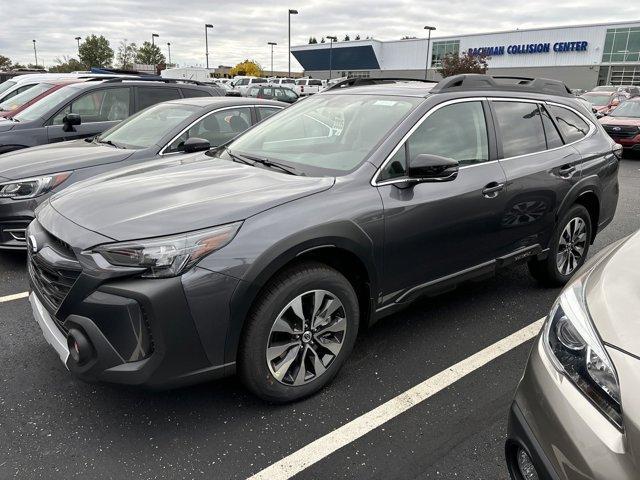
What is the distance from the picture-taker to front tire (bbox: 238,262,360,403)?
2.53 m

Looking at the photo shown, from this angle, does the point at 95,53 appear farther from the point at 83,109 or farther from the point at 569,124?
the point at 569,124

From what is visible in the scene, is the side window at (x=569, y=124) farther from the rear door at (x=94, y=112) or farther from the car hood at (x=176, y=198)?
the rear door at (x=94, y=112)

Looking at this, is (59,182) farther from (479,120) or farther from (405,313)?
(479,120)

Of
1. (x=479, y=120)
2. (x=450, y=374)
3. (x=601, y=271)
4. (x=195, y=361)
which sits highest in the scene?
(x=479, y=120)

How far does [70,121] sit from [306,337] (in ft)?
17.0

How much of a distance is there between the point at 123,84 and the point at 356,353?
18.9 feet

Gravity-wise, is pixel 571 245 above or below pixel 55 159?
below

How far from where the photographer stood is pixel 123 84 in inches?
288

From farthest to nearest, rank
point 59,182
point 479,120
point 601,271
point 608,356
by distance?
point 59,182 < point 479,120 < point 601,271 < point 608,356

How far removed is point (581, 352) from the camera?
66.2 inches

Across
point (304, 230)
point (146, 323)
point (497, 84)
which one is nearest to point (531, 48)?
point (497, 84)

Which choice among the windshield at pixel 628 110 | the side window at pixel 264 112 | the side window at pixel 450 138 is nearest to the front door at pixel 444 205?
the side window at pixel 450 138

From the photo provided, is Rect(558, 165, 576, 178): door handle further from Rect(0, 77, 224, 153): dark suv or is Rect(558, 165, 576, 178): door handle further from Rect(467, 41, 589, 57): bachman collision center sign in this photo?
Rect(467, 41, 589, 57): bachman collision center sign

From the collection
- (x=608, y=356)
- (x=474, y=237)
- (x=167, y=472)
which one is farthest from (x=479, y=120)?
(x=167, y=472)
